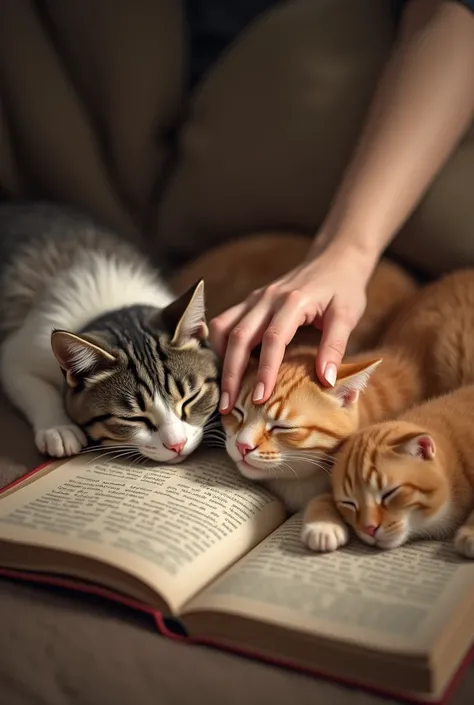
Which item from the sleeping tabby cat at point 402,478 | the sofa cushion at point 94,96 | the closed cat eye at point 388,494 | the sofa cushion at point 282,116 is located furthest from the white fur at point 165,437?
the sofa cushion at point 94,96

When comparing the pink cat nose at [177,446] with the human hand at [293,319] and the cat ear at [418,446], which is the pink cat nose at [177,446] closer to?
the human hand at [293,319]

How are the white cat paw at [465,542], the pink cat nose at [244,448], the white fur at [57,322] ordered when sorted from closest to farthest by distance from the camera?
the white cat paw at [465,542], the pink cat nose at [244,448], the white fur at [57,322]

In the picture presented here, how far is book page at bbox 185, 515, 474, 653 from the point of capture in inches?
31.7

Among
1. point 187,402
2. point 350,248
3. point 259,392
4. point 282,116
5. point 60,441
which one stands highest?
point 282,116

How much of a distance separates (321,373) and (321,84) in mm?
692

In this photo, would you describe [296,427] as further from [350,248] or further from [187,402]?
[350,248]

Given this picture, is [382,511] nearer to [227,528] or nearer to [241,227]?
[227,528]

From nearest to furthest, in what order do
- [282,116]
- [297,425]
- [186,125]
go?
[297,425] → [282,116] → [186,125]

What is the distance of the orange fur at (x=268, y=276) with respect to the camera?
4.63 ft

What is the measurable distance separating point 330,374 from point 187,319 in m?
0.27

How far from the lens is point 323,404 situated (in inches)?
43.1

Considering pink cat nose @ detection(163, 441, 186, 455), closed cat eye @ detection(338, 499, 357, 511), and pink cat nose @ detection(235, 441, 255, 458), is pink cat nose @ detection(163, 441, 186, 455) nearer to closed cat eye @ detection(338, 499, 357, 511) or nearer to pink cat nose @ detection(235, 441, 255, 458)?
pink cat nose @ detection(235, 441, 255, 458)

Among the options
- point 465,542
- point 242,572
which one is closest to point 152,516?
point 242,572

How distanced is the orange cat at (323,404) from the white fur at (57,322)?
300 mm
